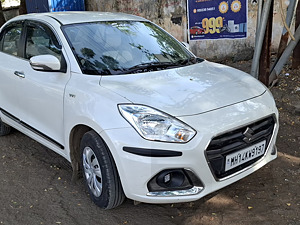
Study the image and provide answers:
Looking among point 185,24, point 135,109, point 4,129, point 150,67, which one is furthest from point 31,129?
point 185,24

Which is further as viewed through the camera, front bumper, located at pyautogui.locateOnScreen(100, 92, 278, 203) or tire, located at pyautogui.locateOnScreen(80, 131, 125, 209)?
tire, located at pyautogui.locateOnScreen(80, 131, 125, 209)

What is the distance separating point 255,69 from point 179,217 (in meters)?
3.35

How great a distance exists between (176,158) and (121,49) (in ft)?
4.83

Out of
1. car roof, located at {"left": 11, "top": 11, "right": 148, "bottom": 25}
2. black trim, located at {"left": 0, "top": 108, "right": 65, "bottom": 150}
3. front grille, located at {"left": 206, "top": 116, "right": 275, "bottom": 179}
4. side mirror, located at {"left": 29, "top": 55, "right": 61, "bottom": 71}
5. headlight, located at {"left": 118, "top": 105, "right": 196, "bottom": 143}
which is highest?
car roof, located at {"left": 11, "top": 11, "right": 148, "bottom": 25}

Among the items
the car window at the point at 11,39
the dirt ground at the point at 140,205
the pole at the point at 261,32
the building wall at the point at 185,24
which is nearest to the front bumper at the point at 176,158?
the dirt ground at the point at 140,205

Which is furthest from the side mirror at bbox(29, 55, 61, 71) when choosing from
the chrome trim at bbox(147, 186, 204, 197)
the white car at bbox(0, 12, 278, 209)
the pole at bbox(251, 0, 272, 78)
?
the pole at bbox(251, 0, 272, 78)

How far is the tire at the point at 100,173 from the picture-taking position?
8.93ft

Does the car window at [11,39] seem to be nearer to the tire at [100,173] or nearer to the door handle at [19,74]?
the door handle at [19,74]

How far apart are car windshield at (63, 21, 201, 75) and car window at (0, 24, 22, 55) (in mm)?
992

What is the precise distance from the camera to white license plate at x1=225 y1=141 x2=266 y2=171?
106 inches

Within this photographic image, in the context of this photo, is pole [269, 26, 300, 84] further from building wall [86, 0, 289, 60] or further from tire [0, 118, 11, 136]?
tire [0, 118, 11, 136]

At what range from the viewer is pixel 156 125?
2566mm

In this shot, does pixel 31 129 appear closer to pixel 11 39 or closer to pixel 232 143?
pixel 11 39

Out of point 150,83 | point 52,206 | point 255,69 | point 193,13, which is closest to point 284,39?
point 255,69
